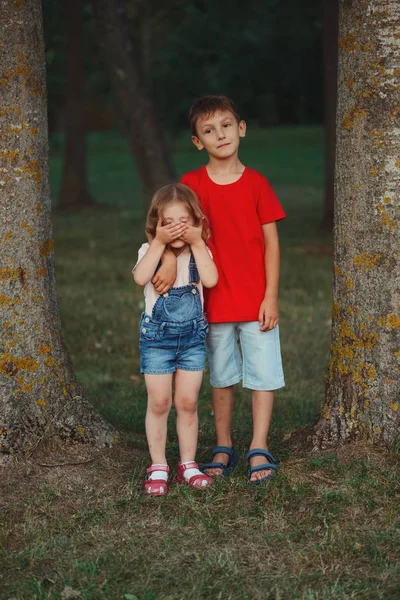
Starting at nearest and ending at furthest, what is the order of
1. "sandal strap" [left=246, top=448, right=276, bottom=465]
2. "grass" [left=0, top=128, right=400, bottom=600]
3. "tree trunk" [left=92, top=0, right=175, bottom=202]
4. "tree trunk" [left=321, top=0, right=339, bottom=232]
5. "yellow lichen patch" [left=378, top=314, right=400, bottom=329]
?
1. "grass" [left=0, top=128, right=400, bottom=600]
2. "yellow lichen patch" [left=378, top=314, right=400, bottom=329]
3. "sandal strap" [left=246, top=448, right=276, bottom=465]
4. "tree trunk" [left=92, top=0, right=175, bottom=202]
5. "tree trunk" [left=321, top=0, right=339, bottom=232]

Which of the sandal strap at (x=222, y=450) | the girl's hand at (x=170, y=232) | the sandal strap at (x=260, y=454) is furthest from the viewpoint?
the sandal strap at (x=222, y=450)

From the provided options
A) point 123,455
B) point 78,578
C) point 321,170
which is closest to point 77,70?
point 321,170

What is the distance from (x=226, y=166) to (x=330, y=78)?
952 cm

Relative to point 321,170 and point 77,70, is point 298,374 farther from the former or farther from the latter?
point 321,170

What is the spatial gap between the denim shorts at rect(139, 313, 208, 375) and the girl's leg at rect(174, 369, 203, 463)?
0.14 ft

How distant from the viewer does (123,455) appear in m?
4.40

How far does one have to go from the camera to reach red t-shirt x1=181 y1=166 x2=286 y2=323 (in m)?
4.14

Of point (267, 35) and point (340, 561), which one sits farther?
point (267, 35)

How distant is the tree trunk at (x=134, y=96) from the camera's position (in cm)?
1188

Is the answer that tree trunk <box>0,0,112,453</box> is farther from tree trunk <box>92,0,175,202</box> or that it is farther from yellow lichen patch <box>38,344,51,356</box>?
tree trunk <box>92,0,175,202</box>

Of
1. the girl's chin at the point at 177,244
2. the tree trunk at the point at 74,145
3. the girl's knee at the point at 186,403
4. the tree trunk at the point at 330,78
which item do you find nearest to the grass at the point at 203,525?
the girl's knee at the point at 186,403

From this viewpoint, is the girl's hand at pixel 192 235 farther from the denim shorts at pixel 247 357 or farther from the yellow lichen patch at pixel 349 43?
the yellow lichen patch at pixel 349 43

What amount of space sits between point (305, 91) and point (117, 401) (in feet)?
116

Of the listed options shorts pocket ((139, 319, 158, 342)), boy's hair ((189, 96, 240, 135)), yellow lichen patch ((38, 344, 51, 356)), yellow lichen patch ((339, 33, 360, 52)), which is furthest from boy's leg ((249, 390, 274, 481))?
yellow lichen patch ((339, 33, 360, 52))
